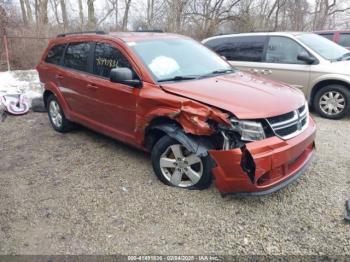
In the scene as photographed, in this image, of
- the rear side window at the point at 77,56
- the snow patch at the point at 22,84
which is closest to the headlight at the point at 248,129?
the rear side window at the point at 77,56

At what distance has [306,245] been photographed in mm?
2855

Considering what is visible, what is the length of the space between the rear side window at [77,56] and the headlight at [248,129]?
2655 mm

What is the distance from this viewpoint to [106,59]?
4.53 m

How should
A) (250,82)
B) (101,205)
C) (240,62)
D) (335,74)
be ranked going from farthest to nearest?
(240,62) → (335,74) → (250,82) → (101,205)

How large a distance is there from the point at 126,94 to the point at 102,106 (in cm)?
63

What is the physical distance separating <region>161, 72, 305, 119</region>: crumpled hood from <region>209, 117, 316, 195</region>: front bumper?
307mm

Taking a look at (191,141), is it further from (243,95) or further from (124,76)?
(124,76)

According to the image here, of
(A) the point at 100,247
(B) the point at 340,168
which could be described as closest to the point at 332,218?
(B) the point at 340,168

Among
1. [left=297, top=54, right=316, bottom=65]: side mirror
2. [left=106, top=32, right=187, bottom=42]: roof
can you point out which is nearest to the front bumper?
[left=106, top=32, right=187, bottom=42]: roof

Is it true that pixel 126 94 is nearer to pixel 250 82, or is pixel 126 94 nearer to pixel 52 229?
pixel 250 82

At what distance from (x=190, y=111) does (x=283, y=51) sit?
13.9 feet

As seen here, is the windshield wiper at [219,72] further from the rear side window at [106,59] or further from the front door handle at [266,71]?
the front door handle at [266,71]

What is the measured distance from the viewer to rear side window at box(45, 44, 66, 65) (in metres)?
5.59

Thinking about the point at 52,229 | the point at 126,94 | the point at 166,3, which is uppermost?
the point at 166,3
